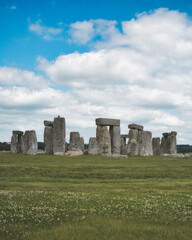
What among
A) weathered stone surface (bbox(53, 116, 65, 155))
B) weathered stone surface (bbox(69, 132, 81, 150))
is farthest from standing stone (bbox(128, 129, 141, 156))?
weathered stone surface (bbox(53, 116, 65, 155))

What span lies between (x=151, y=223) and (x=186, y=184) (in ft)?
44.1

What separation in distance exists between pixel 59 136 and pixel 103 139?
20.2ft

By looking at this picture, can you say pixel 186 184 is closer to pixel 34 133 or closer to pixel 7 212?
pixel 7 212

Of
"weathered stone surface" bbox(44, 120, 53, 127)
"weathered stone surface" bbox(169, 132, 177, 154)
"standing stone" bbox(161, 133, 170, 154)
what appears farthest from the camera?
"standing stone" bbox(161, 133, 170, 154)

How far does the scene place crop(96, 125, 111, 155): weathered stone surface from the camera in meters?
46.3

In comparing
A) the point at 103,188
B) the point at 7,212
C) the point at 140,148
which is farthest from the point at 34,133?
the point at 7,212

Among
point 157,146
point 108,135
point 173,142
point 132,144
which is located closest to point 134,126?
point 132,144

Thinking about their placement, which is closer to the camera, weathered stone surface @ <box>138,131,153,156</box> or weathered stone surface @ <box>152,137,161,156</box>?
→ weathered stone surface @ <box>138,131,153,156</box>

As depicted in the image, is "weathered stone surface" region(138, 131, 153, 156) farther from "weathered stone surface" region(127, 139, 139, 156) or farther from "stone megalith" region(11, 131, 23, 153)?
"stone megalith" region(11, 131, 23, 153)

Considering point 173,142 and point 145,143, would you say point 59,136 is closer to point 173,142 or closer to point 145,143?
point 145,143

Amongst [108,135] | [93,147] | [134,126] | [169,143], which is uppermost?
[134,126]

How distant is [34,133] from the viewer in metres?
44.8

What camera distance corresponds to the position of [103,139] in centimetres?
4650

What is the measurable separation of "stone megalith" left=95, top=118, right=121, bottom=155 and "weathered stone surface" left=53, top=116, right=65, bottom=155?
5344 mm
